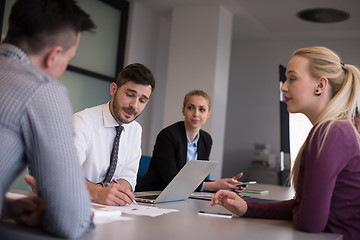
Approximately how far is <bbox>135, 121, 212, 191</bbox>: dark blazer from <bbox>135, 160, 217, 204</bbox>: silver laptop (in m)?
0.61

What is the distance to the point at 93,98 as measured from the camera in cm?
579

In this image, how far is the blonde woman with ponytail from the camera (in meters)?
1.46

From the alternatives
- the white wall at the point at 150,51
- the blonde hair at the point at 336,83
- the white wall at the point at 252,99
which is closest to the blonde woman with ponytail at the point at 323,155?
the blonde hair at the point at 336,83

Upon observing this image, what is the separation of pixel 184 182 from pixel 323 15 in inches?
179

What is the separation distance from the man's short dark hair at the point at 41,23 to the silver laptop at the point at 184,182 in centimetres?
100

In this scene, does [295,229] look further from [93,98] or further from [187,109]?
[93,98]

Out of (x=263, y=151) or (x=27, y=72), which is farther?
(x=263, y=151)

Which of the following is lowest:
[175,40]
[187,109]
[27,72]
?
[27,72]

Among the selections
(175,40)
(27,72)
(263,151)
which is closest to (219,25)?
(175,40)

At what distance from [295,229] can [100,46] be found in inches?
188

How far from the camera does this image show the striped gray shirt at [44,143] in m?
1.03

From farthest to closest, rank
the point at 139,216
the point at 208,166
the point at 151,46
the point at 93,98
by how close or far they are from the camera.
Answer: the point at 151,46 < the point at 93,98 < the point at 208,166 < the point at 139,216

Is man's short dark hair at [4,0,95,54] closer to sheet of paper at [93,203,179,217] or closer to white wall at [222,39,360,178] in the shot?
sheet of paper at [93,203,179,217]

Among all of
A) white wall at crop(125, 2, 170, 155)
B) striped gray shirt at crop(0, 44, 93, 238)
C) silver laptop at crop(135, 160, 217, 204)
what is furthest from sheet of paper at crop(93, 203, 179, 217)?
white wall at crop(125, 2, 170, 155)
